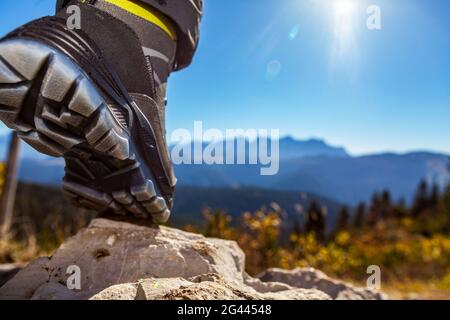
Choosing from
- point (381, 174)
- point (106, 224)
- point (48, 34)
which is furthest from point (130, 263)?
point (381, 174)

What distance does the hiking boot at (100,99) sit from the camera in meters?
0.99

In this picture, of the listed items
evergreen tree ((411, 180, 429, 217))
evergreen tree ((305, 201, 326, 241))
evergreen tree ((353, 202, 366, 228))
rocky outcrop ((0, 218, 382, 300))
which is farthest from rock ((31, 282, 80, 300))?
evergreen tree ((353, 202, 366, 228))

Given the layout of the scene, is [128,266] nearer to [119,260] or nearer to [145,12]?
[119,260]

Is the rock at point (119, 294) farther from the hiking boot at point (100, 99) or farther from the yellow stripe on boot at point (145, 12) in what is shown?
the yellow stripe on boot at point (145, 12)

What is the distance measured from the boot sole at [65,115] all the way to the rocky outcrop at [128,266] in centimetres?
25

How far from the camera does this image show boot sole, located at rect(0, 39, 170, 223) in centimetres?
97

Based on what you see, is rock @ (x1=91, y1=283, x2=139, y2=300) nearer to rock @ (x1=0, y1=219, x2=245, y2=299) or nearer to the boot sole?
rock @ (x1=0, y1=219, x2=245, y2=299)

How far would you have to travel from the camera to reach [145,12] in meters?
1.45

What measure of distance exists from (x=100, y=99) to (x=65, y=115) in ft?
0.36

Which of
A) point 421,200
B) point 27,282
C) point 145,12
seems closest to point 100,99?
point 145,12

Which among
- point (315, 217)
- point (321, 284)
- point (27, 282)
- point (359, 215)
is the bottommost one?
point (359, 215)

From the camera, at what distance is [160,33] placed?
152 cm

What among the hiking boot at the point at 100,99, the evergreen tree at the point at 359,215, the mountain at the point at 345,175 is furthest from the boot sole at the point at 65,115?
the mountain at the point at 345,175

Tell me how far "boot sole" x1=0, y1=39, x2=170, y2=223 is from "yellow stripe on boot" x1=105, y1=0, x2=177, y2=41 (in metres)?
0.46
